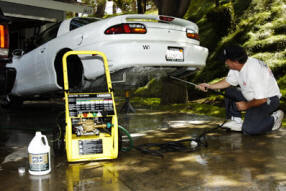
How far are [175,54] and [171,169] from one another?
2296 mm

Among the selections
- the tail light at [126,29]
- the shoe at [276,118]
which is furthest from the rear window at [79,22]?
the shoe at [276,118]

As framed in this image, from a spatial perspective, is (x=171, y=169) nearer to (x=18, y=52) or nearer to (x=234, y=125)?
(x=234, y=125)

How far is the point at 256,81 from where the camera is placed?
13.5 feet

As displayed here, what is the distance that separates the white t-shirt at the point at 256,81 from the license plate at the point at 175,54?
0.92 metres

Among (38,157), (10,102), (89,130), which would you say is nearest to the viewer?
(38,157)

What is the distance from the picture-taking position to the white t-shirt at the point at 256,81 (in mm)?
4109

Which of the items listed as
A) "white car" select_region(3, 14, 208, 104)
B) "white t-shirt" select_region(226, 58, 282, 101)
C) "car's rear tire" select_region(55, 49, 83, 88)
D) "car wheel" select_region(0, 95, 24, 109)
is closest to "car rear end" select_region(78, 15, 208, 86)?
"white car" select_region(3, 14, 208, 104)

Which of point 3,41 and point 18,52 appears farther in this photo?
point 18,52

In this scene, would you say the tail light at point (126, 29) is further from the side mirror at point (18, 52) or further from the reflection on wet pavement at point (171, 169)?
the side mirror at point (18, 52)

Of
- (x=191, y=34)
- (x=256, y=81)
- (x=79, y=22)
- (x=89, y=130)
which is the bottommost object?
(x=89, y=130)

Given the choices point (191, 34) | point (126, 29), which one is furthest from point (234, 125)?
point (126, 29)

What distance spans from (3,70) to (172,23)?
8.70 ft

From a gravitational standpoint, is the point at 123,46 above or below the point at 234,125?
above

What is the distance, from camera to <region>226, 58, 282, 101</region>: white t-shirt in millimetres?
4109
